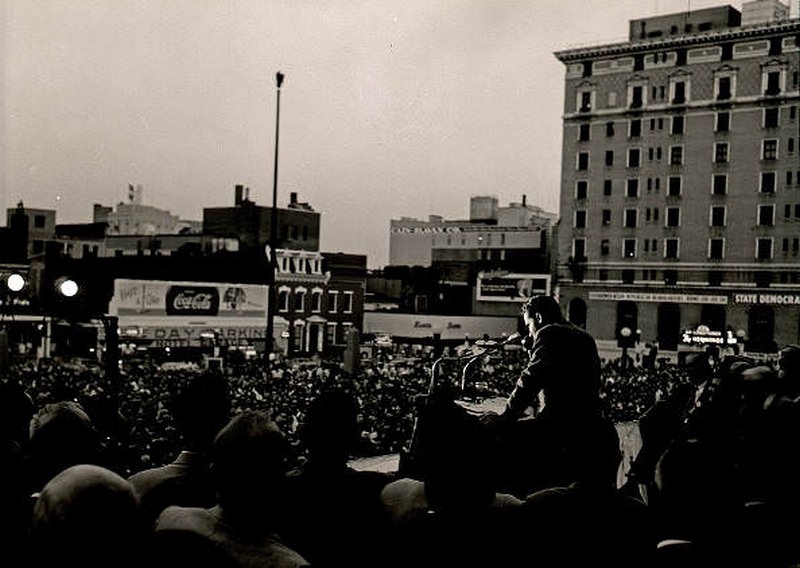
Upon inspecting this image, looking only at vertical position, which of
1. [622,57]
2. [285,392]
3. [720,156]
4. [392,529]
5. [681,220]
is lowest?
[285,392]

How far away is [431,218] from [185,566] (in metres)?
104

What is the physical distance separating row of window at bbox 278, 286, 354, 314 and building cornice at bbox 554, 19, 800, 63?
28.5 meters

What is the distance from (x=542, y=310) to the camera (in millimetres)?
6020

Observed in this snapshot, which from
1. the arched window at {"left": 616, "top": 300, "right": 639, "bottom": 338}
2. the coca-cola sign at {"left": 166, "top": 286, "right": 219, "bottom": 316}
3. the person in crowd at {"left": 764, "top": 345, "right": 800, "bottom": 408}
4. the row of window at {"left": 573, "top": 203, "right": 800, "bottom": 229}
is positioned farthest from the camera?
the arched window at {"left": 616, "top": 300, "right": 639, "bottom": 338}

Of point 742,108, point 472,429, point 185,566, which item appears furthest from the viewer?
point 742,108

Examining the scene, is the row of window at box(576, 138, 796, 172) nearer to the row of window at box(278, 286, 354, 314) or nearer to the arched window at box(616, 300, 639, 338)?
the arched window at box(616, 300, 639, 338)

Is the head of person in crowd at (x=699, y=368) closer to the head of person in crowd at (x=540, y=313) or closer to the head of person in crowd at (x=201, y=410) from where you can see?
the head of person in crowd at (x=540, y=313)

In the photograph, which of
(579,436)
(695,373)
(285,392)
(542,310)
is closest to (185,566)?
(579,436)

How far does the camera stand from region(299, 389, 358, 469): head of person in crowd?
13.2ft

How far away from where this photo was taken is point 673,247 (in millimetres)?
71875

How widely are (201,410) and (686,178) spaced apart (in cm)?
7175

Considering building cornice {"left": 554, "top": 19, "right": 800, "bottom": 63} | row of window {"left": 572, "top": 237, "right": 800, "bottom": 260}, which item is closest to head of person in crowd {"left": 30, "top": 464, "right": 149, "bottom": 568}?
row of window {"left": 572, "top": 237, "right": 800, "bottom": 260}

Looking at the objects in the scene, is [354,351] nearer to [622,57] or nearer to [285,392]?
[285,392]

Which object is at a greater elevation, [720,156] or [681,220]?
[720,156]
